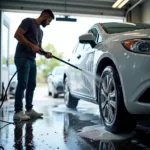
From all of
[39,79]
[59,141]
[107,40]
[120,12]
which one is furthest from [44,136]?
[39,79]

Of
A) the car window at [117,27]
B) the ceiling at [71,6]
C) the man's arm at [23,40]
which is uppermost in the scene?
the ceiling at [71,6]

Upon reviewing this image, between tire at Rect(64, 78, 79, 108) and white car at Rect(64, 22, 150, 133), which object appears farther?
tire at Rect(64, 78, 79, 108)

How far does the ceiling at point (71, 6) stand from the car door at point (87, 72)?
4.69m

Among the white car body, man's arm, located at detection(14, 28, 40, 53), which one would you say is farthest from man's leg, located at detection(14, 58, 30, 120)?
the white car body

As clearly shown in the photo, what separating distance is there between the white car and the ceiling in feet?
16.3

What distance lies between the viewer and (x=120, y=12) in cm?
876

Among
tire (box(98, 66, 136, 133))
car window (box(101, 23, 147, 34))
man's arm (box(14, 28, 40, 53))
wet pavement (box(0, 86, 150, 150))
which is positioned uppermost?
car window (box(101, 23, 147, 34))

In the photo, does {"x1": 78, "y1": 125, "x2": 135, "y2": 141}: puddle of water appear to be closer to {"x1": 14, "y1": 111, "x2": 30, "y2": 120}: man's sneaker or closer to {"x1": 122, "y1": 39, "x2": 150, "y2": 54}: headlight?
{"x1": 122, "y1": 39, "x2": 150, "y2": 54}: headlight

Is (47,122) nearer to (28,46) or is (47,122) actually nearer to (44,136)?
(44,136)

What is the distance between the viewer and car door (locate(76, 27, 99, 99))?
334 cm

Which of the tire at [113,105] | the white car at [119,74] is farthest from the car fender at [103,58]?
the tire at [113,105]

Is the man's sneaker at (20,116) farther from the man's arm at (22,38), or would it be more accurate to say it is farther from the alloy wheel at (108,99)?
the alloy wheel at (108,99)

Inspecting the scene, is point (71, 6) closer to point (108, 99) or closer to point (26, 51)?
point (26, 51)

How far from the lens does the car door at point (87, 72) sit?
3.34 metres
